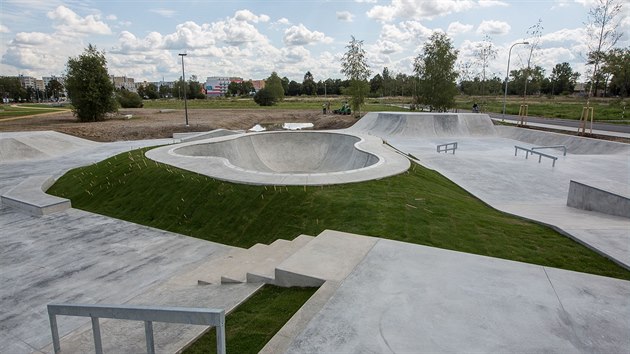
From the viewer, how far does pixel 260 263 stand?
6285mm

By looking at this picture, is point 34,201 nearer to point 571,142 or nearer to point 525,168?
point 525,168

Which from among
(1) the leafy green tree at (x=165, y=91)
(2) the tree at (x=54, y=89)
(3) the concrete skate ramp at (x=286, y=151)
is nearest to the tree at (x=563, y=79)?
(3) the concrete skate ramp at (x=286, y=151)

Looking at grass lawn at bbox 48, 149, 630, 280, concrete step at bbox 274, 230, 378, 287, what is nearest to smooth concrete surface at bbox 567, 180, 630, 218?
grass lawn at bbox 48, 149, 630, 280

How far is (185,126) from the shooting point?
35.0 metres

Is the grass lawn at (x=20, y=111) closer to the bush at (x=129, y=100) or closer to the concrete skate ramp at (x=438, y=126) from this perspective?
the bush at (x=129, y=100)

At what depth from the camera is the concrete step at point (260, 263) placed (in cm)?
559

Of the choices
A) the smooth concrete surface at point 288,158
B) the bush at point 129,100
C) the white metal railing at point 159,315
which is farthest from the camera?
the bush at point 129,100

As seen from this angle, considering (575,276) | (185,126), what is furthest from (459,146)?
Answer: (185,126)

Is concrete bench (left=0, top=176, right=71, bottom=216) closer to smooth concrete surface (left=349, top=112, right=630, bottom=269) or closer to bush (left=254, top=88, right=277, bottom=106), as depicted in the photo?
smooth concrete surface (left=349, top=112, right=630, bottom=269)

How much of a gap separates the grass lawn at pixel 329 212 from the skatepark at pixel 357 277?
507 millimetres

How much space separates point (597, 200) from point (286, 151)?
49.8 feet

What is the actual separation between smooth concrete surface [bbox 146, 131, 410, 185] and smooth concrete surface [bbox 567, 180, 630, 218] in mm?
5147

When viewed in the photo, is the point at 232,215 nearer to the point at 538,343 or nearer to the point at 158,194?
the point at 158,194

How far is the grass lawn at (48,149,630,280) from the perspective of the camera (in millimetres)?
6992
